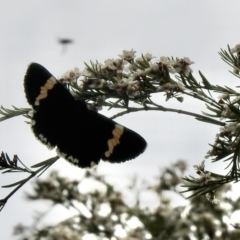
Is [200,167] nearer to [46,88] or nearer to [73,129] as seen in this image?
[73,129]

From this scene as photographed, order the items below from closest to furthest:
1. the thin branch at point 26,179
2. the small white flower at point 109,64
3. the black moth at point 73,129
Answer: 1. the thin branch at point 26,179
2. the black moth at point 73,129
3. the small white flower at point 109,64

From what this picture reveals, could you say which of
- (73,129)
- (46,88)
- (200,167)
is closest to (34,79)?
(46,88)

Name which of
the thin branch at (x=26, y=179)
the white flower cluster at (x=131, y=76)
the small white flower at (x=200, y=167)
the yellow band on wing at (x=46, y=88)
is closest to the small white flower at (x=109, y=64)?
the white flower cluster at (x=131, y=76)

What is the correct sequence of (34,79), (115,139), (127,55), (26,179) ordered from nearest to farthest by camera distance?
1. (26,179)
2. (115,139)
3. (34,79)
4. (127,55)

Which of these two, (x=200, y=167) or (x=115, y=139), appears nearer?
(x=200, y=167)

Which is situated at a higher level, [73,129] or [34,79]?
[34,79]

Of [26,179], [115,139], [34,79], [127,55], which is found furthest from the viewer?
[127,55]

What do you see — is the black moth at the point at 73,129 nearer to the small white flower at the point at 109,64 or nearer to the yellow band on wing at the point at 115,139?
the yellow band on wing at the point at 115,139

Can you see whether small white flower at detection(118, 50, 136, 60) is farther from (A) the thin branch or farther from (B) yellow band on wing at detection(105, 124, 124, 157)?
(A) the thin branch
